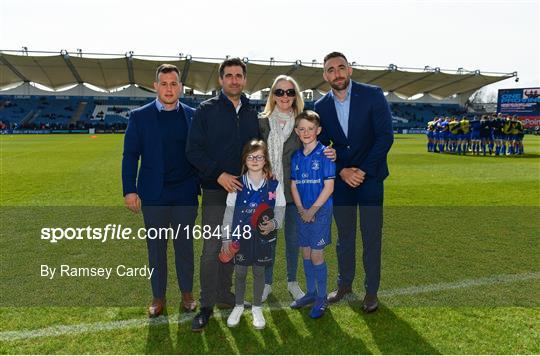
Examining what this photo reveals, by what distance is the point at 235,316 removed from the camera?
320 cm

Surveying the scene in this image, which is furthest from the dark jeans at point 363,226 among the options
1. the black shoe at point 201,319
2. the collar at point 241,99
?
the black shoe at point 201,319

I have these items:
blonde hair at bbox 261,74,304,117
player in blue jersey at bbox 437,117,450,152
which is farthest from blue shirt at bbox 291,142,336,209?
player in blue jersey at bbox 437,117,450,152

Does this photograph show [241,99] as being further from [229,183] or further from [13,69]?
[13,69]

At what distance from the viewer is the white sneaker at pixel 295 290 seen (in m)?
3.68

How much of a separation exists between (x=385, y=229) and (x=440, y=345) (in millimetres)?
3153

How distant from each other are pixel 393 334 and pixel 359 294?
79cm

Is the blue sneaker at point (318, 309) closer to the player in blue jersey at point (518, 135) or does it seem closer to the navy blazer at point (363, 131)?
the navy blazer at point (363, 131)

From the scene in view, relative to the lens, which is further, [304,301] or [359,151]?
[359,151]

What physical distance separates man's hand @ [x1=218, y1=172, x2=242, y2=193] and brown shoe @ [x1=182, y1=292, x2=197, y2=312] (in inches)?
39.2

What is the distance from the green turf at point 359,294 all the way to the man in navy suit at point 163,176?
0.35 meters

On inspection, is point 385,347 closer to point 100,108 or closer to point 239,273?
point 239,273

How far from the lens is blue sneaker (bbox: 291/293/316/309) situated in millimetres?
3477

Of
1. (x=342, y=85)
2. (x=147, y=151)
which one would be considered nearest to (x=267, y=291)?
(x=147, y=151)

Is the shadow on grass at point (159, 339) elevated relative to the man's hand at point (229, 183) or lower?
lower
